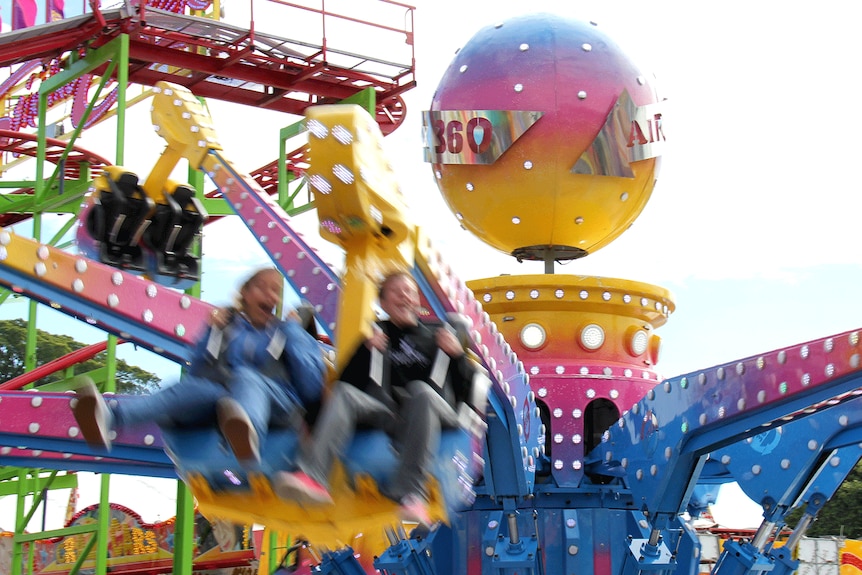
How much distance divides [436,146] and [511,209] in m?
0.73

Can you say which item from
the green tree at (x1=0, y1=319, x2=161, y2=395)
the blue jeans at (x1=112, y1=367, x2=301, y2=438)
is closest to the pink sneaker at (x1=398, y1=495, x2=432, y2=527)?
the blue jeans at (x1=112, y1=367, x2=301, y2=438)

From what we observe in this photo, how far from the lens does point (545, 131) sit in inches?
339

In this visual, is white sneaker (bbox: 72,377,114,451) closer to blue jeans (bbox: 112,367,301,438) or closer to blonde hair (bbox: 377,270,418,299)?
blue jeans (bbox: 112,367,301,438)

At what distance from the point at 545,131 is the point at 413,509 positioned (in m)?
4.72

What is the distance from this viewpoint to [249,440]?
13.3ft

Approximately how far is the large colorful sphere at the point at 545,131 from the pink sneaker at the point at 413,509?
15.1 feet

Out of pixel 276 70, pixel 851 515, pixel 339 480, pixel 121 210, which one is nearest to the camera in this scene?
pixel 339 480

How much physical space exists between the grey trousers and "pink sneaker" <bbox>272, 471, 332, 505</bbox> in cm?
5

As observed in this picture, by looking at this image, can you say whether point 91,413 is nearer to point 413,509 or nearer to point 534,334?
point 413,509

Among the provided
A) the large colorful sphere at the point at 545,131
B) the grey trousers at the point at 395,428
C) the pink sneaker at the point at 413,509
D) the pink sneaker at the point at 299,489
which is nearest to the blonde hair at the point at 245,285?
the grey trousers at the point at 395,428

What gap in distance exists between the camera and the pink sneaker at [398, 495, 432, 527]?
14.4 ft

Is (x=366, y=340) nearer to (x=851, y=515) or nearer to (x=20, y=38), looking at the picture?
(x=20, y=38)

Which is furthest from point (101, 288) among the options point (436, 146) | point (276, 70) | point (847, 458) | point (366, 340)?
point (276, 70)

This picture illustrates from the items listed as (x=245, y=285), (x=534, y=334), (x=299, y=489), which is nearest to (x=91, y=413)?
(x=245, y=285)
